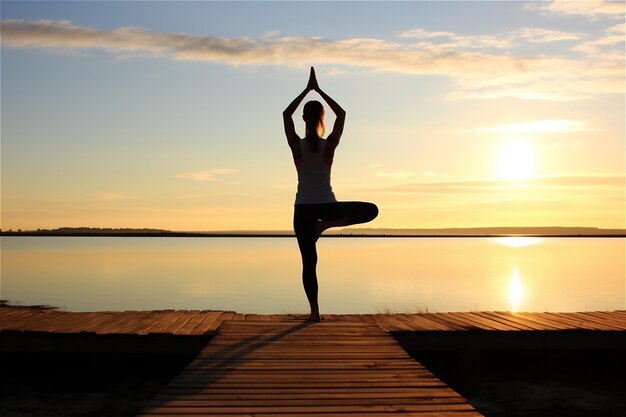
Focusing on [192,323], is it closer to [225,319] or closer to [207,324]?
[207,324]

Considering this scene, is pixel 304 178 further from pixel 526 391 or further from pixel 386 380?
pixel 526 391

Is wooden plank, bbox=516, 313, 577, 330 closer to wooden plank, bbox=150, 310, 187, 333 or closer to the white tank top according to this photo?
the white tank top

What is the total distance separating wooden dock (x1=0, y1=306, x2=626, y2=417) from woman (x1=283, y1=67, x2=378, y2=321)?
55.0 inches

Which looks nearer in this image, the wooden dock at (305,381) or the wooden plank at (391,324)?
the wooden dock at (305,381)

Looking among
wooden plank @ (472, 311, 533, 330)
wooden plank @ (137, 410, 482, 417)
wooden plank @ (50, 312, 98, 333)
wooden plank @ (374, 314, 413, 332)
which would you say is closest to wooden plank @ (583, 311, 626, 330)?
wooden plank @ (472, 311, 533, 330)

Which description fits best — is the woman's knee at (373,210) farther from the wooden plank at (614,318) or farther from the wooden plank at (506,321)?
the wooden plank at (614,318)

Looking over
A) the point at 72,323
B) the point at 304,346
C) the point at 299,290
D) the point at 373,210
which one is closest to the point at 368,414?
the point at 304,346

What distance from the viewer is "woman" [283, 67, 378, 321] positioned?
29.0 ft

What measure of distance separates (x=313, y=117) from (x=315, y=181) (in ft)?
2.81

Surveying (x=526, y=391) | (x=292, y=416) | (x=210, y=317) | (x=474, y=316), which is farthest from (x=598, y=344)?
(x=292, y=416)

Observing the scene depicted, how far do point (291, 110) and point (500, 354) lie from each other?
632 cm

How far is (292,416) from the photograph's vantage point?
5086 mm

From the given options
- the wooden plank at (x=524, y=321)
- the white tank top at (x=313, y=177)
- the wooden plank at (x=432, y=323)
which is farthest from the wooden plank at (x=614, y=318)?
the white tank top at (x=313, y=177)

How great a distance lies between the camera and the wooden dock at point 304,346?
17.8 ft
